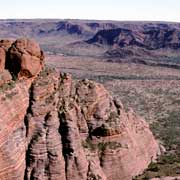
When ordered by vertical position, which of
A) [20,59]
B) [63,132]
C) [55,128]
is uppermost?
[20,59]

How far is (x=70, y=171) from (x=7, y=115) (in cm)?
753

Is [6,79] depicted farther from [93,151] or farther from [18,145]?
[93,151]

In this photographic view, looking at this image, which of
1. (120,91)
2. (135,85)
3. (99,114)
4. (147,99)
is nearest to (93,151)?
(99,114)

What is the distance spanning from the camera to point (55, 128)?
43562mm

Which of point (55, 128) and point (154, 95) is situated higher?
point (55, 128)

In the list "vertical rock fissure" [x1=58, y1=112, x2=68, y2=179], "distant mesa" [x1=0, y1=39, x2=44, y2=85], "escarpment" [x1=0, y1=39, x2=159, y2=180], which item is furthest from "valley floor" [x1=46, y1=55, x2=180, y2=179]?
"distant mesa" [x1=0, y1=39, x2=44, y2=85]

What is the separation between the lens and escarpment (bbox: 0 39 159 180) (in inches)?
1599

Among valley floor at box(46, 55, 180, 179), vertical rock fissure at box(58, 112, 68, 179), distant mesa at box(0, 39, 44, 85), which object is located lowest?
valley floor at box(46, 55, 180, 179)

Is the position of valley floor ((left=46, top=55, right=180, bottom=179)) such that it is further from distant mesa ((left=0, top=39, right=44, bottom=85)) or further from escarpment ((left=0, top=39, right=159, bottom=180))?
distant mesa ((left=0, top=39, right=44, bottom=85))

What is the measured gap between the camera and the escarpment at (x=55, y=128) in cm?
4062

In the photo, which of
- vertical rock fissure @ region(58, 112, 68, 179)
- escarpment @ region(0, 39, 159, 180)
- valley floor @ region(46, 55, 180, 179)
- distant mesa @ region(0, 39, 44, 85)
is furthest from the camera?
valley floor @ region(46, 55, 180, 179)

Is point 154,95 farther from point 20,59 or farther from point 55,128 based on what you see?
point 55,128

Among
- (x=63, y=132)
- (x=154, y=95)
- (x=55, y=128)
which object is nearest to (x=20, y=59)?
(x=55, y=128)

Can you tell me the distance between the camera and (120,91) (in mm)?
128375
